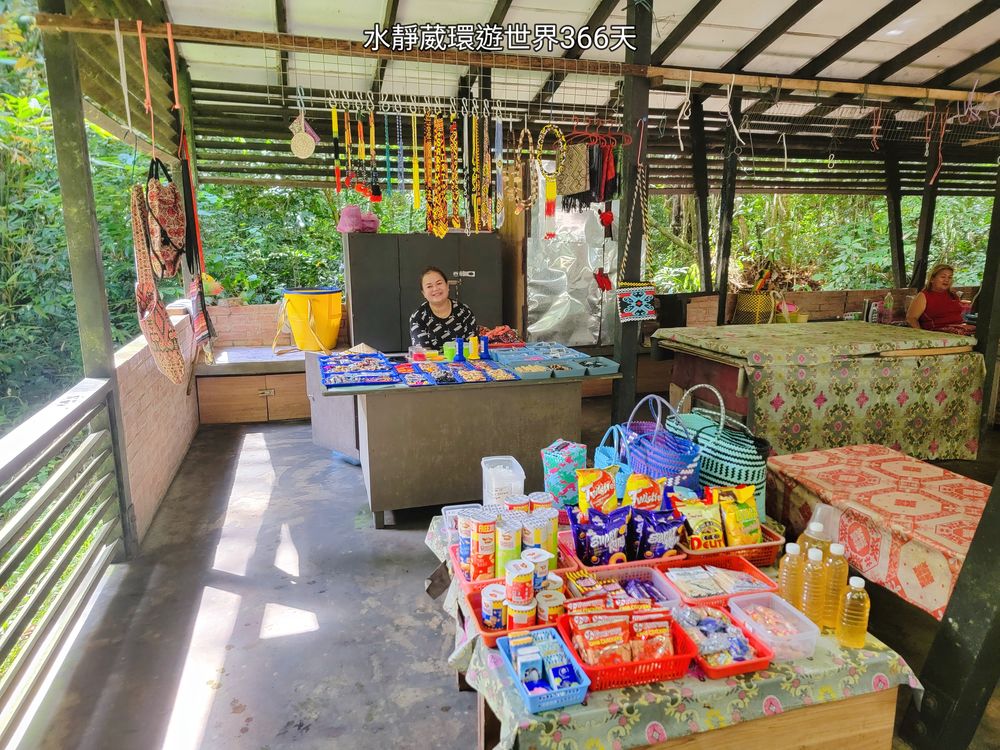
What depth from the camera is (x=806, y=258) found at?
1090 cm

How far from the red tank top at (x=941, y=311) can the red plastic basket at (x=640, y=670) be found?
6014 millimetres

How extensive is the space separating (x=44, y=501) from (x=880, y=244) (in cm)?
1209

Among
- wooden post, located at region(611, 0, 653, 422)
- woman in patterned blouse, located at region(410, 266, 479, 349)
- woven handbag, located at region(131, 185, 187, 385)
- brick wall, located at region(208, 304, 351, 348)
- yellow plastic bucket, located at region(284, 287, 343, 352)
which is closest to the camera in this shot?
woven handbag, located at region(131, 185, 187, 385)

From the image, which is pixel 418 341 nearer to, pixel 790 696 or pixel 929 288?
pixel 790 696

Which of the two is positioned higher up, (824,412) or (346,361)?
(346,361)

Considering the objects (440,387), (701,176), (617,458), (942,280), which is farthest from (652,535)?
(701,176)

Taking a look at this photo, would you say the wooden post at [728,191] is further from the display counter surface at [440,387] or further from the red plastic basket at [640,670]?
the red plastic basket at [640,670]

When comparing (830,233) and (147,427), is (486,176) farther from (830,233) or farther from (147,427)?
(830,233)

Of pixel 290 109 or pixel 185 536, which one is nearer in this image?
pixel 185 536

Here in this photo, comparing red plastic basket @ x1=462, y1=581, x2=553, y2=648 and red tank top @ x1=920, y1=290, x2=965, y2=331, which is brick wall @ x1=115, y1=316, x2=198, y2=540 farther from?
red tank top @ x1=920, y1=290, x2=965, y2=331

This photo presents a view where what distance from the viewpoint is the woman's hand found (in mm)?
6098

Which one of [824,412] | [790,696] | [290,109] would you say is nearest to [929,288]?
[824,412]

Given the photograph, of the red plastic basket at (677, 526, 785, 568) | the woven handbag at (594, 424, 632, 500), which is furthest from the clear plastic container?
the red plastic basket at (677, 526, 785, 568)

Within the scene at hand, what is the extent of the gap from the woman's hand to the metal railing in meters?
6.85
